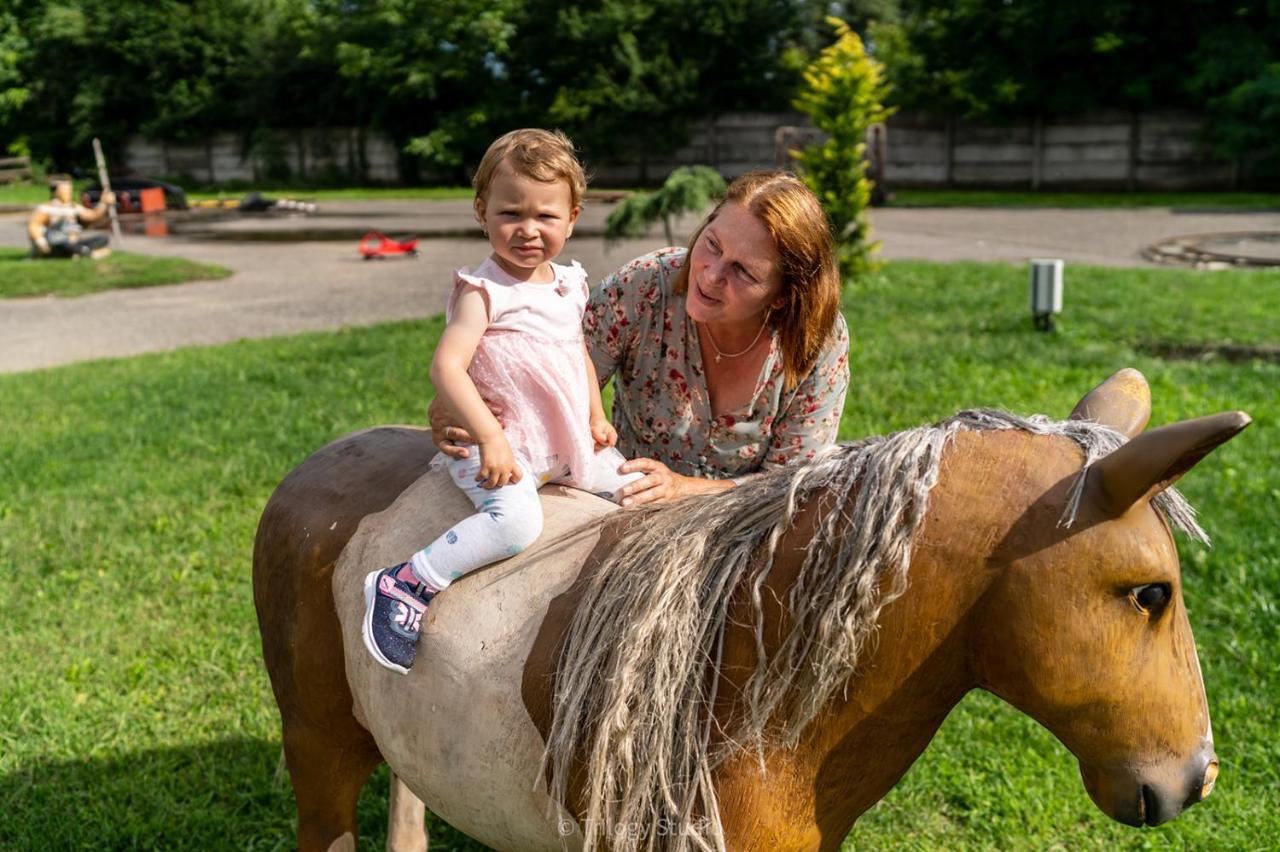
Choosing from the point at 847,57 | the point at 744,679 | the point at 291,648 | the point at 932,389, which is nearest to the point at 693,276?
the point at 744,679

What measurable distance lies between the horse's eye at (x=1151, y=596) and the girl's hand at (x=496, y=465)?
112 centimetres

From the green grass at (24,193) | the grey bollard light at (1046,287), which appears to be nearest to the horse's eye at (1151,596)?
the grey bollard light at (1046,287)

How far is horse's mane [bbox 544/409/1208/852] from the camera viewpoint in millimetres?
1646

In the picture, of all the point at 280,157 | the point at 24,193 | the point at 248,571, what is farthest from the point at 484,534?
the point at 24,193

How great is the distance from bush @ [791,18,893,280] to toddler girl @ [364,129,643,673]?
935cm

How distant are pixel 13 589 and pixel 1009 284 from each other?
31.9ft

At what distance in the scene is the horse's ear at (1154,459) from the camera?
140cm

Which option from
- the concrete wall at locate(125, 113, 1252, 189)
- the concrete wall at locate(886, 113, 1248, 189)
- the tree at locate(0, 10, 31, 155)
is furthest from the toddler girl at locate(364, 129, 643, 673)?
the tree at locate(0, 10, 31, 155)

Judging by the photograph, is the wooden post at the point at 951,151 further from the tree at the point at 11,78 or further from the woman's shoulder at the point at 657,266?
the tree at the point at 11,78

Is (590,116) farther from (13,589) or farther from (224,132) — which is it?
(13,589)

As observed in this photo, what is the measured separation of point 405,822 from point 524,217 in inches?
70.9

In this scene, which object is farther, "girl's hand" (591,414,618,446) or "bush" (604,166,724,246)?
"bush" (604,166,724,246)

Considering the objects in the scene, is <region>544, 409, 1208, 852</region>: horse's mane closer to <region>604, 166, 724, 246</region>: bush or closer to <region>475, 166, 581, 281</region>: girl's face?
<region>475, 166, 581, 281</region>: girl's face

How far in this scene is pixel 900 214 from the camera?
20984 mm
